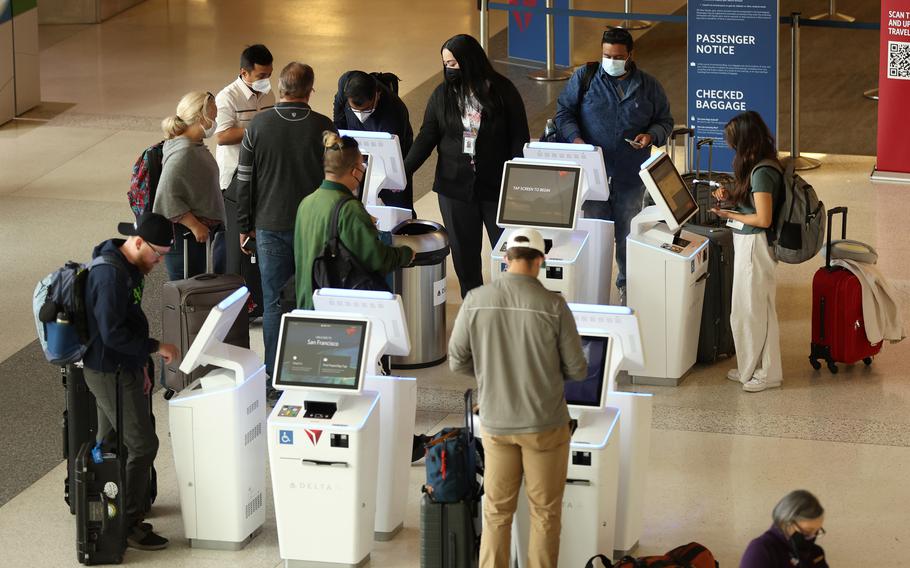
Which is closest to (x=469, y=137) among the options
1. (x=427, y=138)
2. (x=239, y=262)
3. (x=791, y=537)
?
(x=427, y=138)

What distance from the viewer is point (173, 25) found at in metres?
19.3

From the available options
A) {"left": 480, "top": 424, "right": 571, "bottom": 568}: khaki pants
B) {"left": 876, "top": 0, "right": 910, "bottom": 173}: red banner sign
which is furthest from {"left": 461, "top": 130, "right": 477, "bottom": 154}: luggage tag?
{"left": 876, "top": 0, "right": 910, "bottom": 173}: red banner sign

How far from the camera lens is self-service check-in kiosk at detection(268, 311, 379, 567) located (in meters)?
5.98

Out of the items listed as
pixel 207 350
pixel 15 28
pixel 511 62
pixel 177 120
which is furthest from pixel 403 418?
pixel 511 62

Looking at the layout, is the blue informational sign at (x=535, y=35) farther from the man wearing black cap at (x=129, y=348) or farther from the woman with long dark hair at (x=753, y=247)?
the man wearing black cap at (x=129, y=348)

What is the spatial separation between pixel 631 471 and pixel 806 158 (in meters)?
7.17

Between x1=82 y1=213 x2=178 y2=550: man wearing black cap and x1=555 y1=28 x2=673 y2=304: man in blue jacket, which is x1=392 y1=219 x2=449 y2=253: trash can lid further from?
x1=82 y1=213 x2=178 y2=550: man wearing black cap

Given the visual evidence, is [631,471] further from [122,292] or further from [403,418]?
[122,292]

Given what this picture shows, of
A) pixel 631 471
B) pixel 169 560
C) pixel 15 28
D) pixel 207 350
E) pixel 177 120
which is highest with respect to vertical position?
pixel 15 28

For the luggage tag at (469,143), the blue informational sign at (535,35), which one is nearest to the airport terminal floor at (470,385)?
the blue informational sign at (535,35)

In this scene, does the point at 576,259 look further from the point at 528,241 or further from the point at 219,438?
the point at 219,438

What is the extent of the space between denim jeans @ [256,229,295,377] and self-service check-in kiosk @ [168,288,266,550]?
1566mm

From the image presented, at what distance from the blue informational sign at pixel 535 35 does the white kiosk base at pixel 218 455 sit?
10.2m

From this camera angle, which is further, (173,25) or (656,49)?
(173,25)
